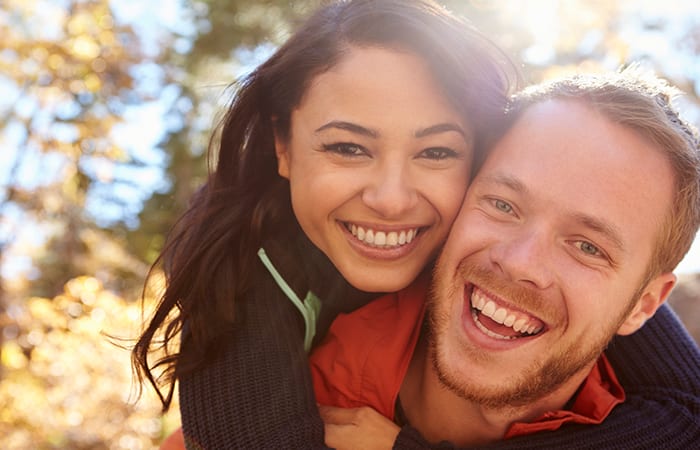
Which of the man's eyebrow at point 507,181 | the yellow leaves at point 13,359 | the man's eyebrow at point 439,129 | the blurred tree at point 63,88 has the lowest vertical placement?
the yellow leaves at point 13,359

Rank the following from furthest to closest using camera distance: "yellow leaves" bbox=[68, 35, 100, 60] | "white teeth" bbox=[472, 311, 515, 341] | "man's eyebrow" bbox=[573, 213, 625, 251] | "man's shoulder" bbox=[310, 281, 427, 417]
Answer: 1. "yellow leaves" bbox=[68, 35, 100, 60]
2. "man's shoulder" bbox=[310, 281, 427, 417]
3. "white teeth" bbox=[472, 311, 515, 341]
4. "man's eyebrow" bbox=[573, 213, 625, 251]

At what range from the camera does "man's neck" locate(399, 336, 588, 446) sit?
234 cm

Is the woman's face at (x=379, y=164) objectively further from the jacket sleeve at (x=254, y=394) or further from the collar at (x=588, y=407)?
the collar at (x=588, y=407)

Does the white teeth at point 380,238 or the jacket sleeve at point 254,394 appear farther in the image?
the white teeth at point 380,238

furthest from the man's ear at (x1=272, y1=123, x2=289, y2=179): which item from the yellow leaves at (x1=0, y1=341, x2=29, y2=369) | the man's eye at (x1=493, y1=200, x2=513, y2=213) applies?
the yellow leaves at (x1=0, y1=341, x2=29, y2=369)

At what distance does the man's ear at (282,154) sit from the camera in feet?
8.69

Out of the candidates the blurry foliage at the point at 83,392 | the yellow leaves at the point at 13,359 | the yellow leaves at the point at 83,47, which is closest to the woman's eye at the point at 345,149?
the blurry foliage at the point at 83,392

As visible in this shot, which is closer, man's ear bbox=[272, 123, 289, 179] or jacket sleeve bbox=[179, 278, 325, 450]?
jacket sleeve bbox=[179, 278, 325, 450]

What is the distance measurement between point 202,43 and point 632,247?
7.88 meters

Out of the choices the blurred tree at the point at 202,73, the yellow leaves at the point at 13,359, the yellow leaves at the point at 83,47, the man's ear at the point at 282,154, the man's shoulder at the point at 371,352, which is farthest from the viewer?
the blurred tree at the point at 202,73

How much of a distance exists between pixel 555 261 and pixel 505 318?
9.2 inches

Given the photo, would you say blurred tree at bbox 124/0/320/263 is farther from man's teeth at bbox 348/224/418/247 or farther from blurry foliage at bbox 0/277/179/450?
man's teeth at bbox 348/224/418/247

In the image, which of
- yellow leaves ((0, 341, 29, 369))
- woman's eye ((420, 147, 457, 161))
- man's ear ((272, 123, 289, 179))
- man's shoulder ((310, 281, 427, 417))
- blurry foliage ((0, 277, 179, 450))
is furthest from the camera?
yellow leaves ((0, 341, 29, 369))

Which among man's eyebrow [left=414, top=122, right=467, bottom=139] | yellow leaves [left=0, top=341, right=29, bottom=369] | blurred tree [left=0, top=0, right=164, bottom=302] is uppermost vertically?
man's eyebrow [left=414, top=122, right=467, bottom=139]
